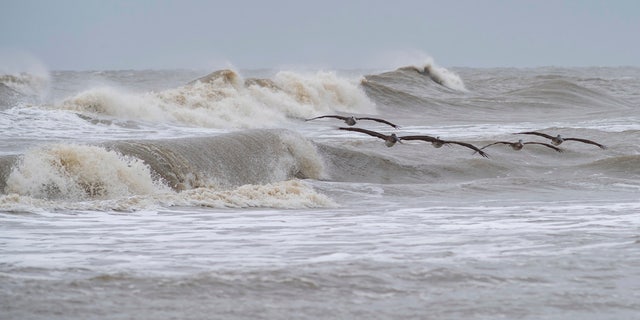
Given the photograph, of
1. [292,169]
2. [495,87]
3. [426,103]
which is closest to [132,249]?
[292,169]

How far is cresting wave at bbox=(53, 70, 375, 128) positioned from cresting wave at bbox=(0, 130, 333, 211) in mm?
7116

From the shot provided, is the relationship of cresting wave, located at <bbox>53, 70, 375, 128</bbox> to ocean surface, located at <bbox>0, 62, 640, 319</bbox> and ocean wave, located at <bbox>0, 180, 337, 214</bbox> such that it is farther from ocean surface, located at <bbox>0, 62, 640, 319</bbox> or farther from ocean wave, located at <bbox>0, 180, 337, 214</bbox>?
ocean wave, located at <bbox>0, 180, 337, 214</bbox>

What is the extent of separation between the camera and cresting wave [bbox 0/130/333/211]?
10453mm

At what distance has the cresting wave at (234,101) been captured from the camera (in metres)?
21.7

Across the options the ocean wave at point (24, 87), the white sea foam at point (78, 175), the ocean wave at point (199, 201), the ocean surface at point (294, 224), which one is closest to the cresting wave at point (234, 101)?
the ocean surface at point (294, 224)

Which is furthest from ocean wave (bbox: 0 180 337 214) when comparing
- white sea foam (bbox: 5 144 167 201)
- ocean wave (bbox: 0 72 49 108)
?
ocean wave (bbox: 0 72 49 108)

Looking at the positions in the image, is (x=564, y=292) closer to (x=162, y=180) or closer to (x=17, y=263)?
(x=17, y=263)

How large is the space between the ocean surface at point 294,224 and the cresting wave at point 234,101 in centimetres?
11

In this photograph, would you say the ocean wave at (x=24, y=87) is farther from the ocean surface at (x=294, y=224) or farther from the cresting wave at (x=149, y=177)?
the cresting wave at (x=149, y=177)

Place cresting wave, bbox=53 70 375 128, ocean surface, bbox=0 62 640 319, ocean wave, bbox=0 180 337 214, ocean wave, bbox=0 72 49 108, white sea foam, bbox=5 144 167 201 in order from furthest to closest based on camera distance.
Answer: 1. ocean wave, bbox=0 72 49 108
2. cresting wave, bbox=53 70 375 128
3. white sea foam, bbox=5 144 167 201
4. ocean wave, bbox=0 180 337 214
5. ocean surface, bbox=0 62 640 319

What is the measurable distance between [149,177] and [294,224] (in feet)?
9.87

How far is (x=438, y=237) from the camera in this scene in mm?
8297

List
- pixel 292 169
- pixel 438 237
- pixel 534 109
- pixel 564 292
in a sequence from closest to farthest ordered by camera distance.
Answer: pixel 564 292 → pixel 438 237 → pixel 292 169 → pixel 534 109

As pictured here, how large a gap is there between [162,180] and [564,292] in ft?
21.8
